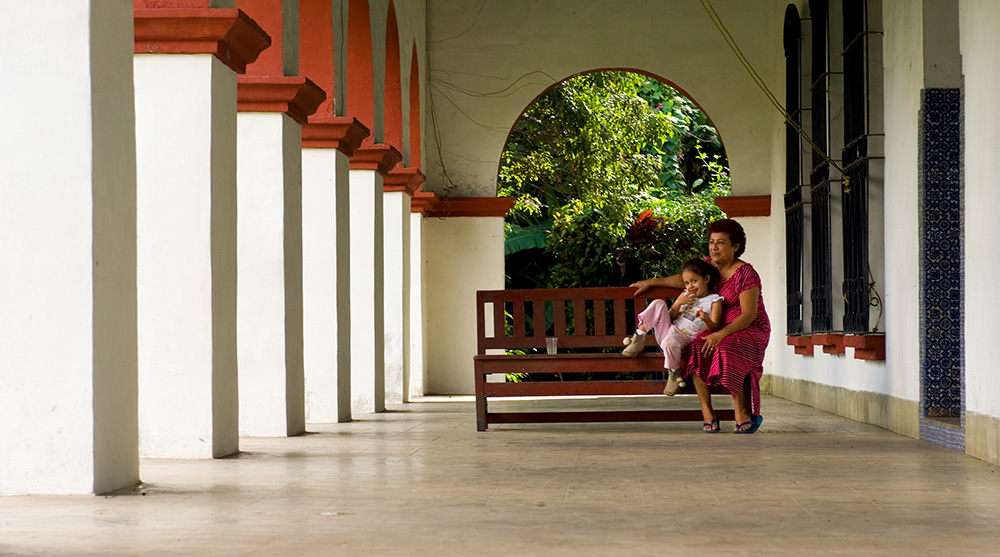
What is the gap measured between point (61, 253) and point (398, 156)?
7585mm

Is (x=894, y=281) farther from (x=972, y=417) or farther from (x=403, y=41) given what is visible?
(x=403, y=41)

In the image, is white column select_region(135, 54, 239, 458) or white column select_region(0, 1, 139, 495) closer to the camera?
white column select_region(0, 1, 139, 495)

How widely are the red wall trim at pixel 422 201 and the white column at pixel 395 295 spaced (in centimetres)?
129

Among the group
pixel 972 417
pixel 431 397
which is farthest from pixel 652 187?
pixel 972 417

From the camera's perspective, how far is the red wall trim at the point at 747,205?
1622cm

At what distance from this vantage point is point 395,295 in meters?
14.5

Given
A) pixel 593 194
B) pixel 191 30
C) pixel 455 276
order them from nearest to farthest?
1. pixel 191 30
2. pixel 455 276
3. pixel 593 194

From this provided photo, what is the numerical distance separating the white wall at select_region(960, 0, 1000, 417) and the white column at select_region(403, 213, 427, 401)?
388 inches

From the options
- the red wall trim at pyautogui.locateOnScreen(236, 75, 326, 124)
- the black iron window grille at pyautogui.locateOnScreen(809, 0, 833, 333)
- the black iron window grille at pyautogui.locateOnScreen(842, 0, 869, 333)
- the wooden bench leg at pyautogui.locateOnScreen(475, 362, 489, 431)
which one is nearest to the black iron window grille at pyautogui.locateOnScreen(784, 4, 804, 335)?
the black iron window grille at pyautogui.locateOnScreen(809, 0, 833, 333)

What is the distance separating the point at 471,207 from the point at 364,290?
183 inches

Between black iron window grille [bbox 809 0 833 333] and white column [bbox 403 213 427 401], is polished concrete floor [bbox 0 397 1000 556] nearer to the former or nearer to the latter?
black iron window grille [bbox 809 0 833 333]

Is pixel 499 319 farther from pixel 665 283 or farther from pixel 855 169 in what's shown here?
pixel 855 169

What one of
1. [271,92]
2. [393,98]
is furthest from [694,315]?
[393,98]

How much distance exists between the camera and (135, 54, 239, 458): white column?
22.8 feet
